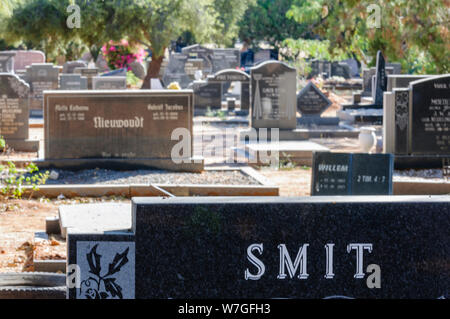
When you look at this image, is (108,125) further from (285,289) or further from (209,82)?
(209,82)

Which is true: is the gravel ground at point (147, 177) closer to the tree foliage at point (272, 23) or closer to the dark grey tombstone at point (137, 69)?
the dark grey tombstone at point (137, 69)

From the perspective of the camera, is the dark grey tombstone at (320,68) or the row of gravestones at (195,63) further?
the dark grey tombstone at (320,68)

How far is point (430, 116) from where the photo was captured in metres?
12.8

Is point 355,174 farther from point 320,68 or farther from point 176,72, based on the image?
point 320,68

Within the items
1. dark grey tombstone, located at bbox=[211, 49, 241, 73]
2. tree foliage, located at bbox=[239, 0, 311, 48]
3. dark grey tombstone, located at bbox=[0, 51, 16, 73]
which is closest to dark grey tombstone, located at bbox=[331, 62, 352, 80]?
dark grey tombstone, located at bbox=[211, 49, 241, 73]

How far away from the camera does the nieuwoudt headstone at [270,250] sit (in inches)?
135

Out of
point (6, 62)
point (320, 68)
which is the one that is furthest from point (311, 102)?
point (320, 68)

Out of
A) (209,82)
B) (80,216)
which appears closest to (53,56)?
(209,82)

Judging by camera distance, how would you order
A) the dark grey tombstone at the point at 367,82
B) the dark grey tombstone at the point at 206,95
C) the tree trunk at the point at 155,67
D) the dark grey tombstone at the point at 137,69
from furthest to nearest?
the dark grey tombstone at the point at 137,69 → the tree trunk at the point at 155,67 → the dark grey tombstone at the point at 367,82 → the dark grey tombstone at the point at 206,95

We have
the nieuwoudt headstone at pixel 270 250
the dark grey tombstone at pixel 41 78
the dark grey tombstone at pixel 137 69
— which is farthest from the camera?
the dark grey tombstone at pixel 137 69

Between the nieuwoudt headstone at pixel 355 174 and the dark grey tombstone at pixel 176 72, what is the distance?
23771 mm

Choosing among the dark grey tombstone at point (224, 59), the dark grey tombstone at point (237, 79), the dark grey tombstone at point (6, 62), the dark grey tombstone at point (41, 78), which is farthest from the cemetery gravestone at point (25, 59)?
the dark grey tombstone at point (237, 79)

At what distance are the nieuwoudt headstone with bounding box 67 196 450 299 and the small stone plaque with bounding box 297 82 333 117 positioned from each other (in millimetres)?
17853
